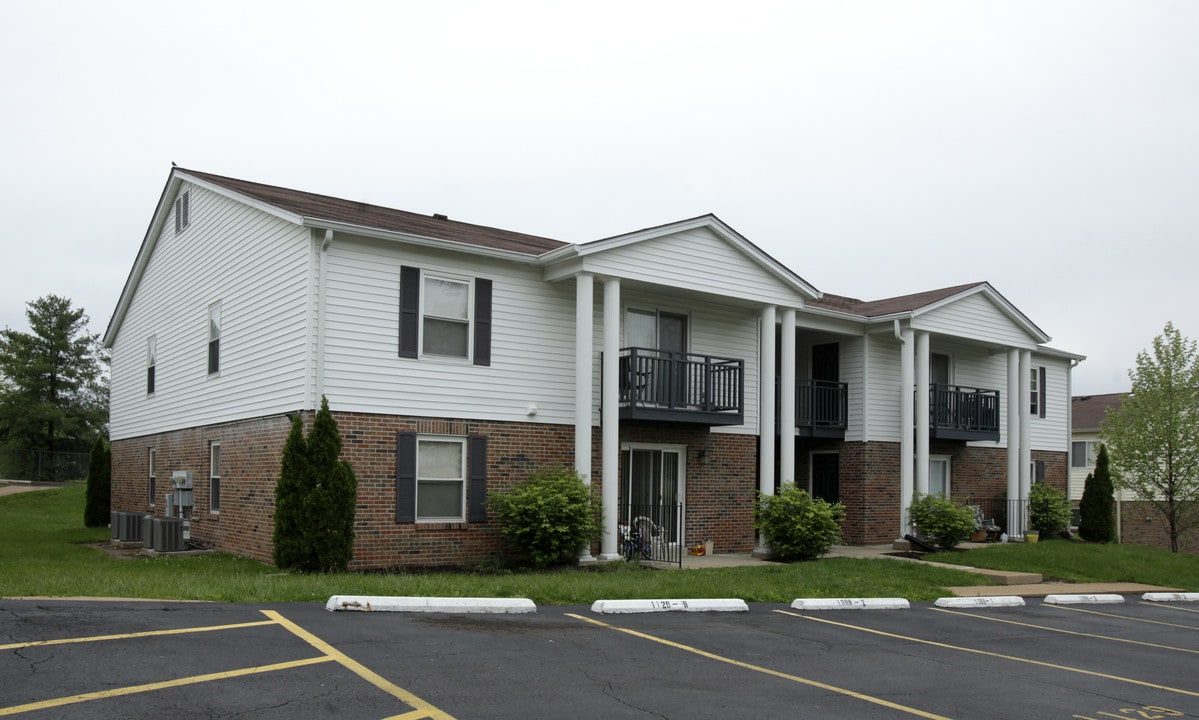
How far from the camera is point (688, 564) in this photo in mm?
18438

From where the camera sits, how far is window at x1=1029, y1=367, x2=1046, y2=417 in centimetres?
2936

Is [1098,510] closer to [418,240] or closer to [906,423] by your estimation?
[906,423]

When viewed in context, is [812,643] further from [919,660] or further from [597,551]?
[597,551]

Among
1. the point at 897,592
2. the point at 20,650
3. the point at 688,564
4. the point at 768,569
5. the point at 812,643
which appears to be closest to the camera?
the point at 20,650

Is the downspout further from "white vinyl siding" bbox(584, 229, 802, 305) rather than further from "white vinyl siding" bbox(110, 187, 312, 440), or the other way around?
"white vinyl siding" bbox(584, 229, 802, 305)

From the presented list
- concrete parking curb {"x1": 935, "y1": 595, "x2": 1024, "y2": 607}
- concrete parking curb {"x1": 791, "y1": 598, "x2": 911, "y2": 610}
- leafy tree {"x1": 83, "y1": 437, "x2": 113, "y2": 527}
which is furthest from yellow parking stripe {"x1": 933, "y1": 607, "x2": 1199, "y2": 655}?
leafy tree {"x1": 83, "y1": 437, "x2": 113, "y2": 527}

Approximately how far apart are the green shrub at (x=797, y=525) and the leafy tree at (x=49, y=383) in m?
40.8

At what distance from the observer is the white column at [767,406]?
2027 centimetres

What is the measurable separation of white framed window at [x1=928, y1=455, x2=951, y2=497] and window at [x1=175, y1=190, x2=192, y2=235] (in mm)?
18269

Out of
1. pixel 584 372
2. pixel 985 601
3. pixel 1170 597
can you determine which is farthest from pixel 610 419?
pixel 1170 597

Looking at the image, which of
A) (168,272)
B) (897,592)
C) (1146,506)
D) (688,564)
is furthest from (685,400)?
(1146,506)

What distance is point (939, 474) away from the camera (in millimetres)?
26453

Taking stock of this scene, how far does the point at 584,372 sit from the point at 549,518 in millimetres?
2651

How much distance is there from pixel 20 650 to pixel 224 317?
1257cm
